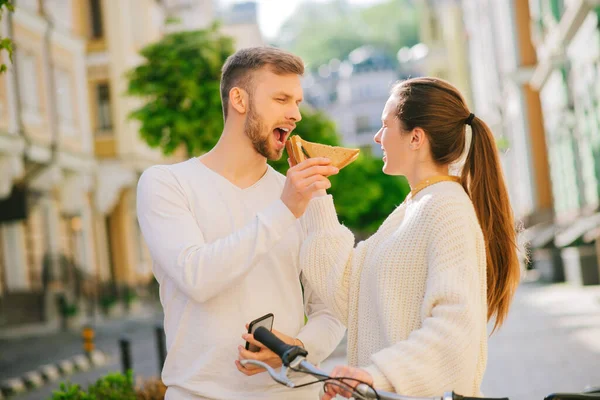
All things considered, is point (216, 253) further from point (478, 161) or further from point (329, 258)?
point (478, 161)

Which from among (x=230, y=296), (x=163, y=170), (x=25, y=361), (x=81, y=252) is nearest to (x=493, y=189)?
(x=230, y=296)

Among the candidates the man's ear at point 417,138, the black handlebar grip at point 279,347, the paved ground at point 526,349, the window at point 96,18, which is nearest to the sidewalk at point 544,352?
the paved ground at point 526,349

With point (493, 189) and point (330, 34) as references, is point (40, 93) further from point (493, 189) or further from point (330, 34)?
point (330, 34)

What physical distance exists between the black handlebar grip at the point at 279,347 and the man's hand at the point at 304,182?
0.51 meters

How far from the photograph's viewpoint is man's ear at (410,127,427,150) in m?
3.19

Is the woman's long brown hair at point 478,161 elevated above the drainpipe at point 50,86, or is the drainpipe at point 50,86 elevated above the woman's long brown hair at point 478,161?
the drainpipe at point 50,86


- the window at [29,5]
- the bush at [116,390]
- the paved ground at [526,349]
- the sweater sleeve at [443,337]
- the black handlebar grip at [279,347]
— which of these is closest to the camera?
the black handlebar grip at [279,347]

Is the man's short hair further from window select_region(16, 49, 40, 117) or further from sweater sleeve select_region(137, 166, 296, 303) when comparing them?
window select_region(16, 49, 40, 117)

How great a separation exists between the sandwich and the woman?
0.49 feet

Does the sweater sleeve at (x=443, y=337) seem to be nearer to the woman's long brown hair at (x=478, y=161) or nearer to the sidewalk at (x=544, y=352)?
the woman's long brown hair at (x=478, y=161)

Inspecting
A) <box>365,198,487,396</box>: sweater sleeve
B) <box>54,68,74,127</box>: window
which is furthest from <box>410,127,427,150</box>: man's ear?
<box>54,68,74,127</box>: window

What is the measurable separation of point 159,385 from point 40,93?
21407mm

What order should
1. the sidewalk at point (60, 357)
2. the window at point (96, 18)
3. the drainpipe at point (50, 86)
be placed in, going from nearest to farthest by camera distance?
the sidewalk at point (60, 357)
the drainpipe at point (50, 86)
the window at point (96, 18)

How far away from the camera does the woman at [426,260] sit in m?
2.78
